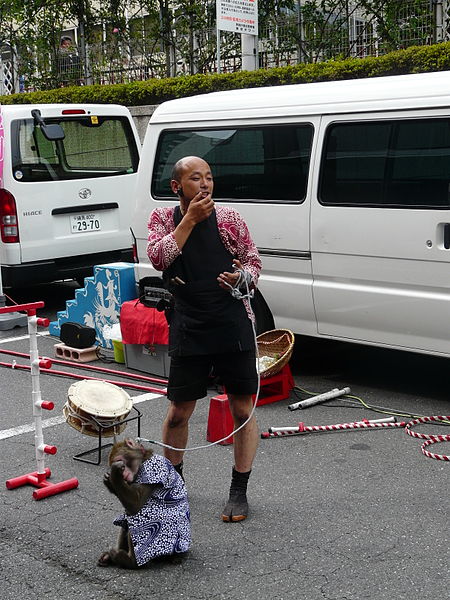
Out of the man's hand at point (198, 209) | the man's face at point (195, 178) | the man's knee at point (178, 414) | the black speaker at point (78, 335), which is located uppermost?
the man's face at point (195, 178)

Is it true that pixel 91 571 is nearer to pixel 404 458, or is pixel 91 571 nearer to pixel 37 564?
pixel 37 564

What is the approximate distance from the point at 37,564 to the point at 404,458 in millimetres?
2252

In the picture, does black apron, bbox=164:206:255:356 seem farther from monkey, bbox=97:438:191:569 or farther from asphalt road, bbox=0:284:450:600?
asphalt road, bbox=0:284:450:600

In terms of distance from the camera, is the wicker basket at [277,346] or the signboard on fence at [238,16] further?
the signboard on fence at [238,16]

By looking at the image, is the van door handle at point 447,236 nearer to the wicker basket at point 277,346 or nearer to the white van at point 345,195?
the white van at point 345,195

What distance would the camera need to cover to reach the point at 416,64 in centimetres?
1118

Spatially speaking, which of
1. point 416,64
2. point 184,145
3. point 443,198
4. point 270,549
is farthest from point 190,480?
point 416,64

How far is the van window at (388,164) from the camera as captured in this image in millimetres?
6000

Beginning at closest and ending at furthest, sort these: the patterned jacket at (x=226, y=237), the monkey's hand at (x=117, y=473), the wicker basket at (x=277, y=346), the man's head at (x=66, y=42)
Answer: the monkey's hand at (x=117, y=473) → the patterned jacket at (x=226, y=237) → the wicker basket at (x=277, y=346) → the man's head at (x=66, y=42)

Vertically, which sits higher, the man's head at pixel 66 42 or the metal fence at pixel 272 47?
the man's head at pixel 66 42

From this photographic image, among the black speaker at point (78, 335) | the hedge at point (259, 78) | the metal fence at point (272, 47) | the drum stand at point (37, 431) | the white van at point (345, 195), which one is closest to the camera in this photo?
the drum stand at point (37, 431)

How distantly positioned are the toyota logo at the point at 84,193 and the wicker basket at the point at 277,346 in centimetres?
361

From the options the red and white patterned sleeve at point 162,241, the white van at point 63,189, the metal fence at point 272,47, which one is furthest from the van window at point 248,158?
the metal fence at point 272,47

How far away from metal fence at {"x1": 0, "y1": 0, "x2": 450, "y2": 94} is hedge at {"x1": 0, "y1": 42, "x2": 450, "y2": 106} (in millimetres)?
791
